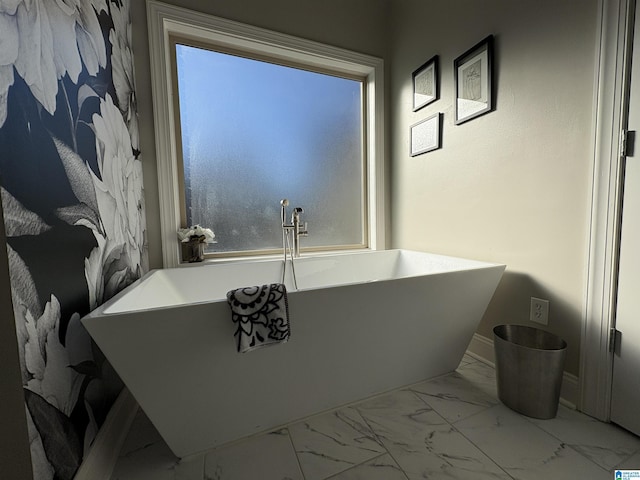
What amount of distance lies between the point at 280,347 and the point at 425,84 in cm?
211

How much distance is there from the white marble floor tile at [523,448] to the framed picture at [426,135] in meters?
1.69

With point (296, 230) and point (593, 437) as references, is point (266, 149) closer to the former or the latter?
point (296, 230)

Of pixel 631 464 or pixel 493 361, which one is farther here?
pixel 493 361

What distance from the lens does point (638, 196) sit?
1.08 metres

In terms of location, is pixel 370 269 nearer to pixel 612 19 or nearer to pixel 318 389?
pixel 318 389

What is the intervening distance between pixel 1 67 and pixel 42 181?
0.98 ft

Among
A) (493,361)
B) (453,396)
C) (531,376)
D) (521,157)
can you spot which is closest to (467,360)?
(493,361)

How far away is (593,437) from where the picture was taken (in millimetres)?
1144

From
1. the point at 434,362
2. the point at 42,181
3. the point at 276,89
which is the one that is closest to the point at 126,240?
the point at 42,181

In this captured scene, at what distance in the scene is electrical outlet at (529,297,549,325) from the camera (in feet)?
4.63

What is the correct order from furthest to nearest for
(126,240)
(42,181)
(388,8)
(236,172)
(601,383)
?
(388,8), (236,172), (126,240), (601,383), (42,181)

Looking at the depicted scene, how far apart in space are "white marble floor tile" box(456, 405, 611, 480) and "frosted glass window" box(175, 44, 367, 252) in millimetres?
1605

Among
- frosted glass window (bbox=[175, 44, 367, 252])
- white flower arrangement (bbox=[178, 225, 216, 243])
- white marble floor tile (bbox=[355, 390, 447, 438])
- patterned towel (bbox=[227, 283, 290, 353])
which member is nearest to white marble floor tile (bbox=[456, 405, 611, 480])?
white marble floor tile (bbox=[355, 390, 447, 438])

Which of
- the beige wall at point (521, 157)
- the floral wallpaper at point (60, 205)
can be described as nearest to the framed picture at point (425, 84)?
the beige wall at point (521, 157)
